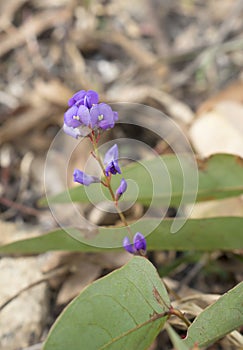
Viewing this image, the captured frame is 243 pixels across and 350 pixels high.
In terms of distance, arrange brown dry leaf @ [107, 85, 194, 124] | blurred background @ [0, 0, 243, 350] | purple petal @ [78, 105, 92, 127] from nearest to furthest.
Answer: purple petal @ [78, 105, 92, 127] < blurred background @ [0, 0, 243, 350] < brown dry leaf @ [107, 85, 194, 124]

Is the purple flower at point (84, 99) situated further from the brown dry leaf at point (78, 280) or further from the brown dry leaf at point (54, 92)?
the brown dry leaf at point (54, 92)

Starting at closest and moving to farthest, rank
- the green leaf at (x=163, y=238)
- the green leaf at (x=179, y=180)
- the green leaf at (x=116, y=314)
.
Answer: the green leaf at (x=116, y=314)
the green leaf at (x=163, y=238)
the green leaf at (x=179, y=180)

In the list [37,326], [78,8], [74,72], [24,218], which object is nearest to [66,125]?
[37,326]

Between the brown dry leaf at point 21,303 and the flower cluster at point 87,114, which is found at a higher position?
the flower cluster at point 87,114

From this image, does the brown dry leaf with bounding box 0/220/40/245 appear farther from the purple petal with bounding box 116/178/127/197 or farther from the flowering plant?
the purple petal with bounding box 116/178/127/197

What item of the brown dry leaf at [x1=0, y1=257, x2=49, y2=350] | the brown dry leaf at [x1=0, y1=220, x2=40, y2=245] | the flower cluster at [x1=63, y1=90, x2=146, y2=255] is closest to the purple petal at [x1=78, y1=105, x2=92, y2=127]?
the flower cluster at [x1=63, y1=90, x2=146, y2=255]

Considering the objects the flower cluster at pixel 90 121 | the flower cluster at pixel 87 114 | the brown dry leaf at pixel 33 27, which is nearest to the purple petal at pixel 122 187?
the flower cluster at pixel 90 121

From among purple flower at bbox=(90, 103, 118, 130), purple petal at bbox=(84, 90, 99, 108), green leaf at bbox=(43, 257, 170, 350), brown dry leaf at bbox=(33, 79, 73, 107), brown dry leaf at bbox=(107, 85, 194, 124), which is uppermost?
brown dry leaf at bbox=(33, 79, 73, 107)
